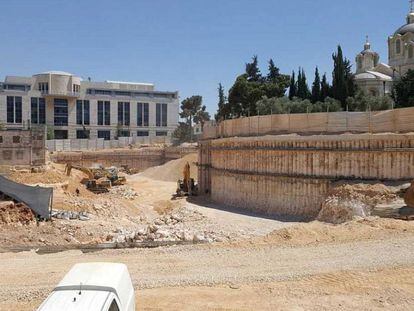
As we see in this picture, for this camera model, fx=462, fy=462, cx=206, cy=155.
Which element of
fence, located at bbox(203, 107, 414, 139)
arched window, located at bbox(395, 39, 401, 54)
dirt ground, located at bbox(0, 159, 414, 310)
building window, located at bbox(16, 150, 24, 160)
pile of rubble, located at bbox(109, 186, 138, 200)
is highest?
arched window, located at bbox(395, 39, 401, 54)

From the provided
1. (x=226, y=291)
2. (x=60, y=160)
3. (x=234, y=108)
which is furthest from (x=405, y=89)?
(x=60, y=160)

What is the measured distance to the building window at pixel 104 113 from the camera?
79.7 metres

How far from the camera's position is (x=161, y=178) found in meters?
49.6

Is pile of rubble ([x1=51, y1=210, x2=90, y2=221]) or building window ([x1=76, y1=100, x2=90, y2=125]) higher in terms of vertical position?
building window ([x1=76, y1=100, x2=90, y2=125])

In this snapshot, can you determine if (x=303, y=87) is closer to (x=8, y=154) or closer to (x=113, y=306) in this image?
(x=8, y=154)

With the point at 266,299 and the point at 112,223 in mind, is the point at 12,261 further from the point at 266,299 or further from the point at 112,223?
the point at 112,223

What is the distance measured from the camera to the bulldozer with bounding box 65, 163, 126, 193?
35.8 metres

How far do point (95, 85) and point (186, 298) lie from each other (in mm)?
74588

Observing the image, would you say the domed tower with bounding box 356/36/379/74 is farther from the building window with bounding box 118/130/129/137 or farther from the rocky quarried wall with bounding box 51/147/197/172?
the building window with bounding box 118/130/129/137

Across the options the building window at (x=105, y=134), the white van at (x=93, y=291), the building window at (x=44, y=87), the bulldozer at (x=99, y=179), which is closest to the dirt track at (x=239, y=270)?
the white van at (x=93, y=291)

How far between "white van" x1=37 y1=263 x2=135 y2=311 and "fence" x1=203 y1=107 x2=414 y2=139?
1744cm

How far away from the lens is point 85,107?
257 feet

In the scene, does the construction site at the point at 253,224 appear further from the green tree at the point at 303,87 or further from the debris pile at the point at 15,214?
the green tree at the point at 303,87

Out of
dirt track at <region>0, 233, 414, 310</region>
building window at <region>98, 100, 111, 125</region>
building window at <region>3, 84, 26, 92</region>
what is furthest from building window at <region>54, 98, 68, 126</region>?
dirt track at <region>0, 233, 414, 310</region>
